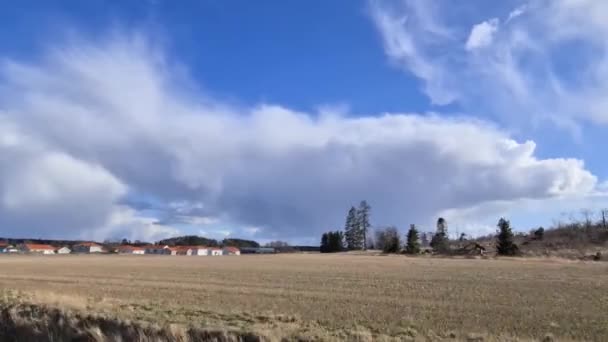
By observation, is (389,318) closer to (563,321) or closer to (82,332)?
(563,321)

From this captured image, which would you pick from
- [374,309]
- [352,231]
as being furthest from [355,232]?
[374,309]

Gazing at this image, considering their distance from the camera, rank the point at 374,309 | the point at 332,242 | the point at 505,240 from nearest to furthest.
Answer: the point at 374,309, the point at 505,240, the point at 332,242

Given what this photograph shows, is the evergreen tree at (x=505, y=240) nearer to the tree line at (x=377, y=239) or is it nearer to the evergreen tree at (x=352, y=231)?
the tree line at (x=377, y=239)

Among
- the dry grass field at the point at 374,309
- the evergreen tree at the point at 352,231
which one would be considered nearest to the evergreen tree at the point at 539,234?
the evergreen tree at the point at 352,231

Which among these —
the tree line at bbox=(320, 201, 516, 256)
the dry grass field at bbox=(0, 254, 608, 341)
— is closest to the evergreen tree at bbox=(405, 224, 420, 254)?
the tree line at bbox=(320, 201, 516, 256)

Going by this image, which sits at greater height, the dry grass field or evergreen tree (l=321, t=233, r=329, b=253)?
evergreen tree (l=321, t=233, r=329, b=253)

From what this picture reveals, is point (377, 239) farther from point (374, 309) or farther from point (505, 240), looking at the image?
point (374, 309)

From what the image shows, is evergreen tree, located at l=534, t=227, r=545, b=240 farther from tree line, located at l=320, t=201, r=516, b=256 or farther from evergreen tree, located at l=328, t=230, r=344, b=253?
evergreen tree, located at l=328, t=230, r=344, b=253

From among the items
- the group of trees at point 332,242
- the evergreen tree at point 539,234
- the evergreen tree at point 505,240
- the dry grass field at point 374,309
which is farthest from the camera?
the group of trees at point 332,242

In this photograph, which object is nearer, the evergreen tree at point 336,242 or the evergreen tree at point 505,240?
the evergreen tree at point 505,240

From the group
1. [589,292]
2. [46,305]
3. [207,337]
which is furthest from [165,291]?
[589,292]

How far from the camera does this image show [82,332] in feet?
44.0

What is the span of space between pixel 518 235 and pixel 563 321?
157328 millimetres

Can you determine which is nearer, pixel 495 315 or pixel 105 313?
pixel 105 313
